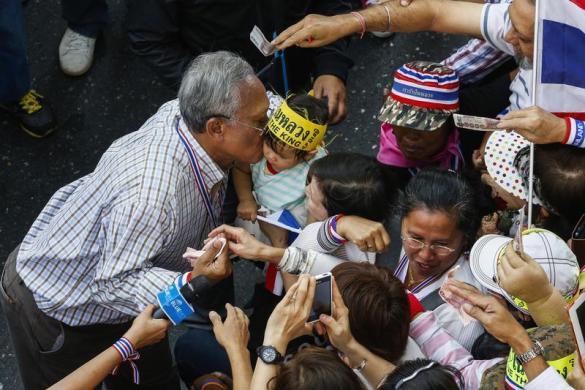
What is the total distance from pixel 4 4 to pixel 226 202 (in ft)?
5.84

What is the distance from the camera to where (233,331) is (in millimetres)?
2436

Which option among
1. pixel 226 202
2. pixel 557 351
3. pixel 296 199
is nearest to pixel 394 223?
pixel 296 199

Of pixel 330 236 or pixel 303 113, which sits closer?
pixel 330 236

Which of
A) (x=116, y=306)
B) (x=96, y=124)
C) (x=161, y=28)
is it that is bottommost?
(x=96, y=124)

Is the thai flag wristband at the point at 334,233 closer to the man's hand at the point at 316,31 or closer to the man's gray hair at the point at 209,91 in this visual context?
the man's gray hair at the point at 209,91

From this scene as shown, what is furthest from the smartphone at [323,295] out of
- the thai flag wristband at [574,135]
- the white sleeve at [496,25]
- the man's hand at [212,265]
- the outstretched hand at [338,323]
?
the white sleeve at [496,25]

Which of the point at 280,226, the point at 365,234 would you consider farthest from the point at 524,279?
the point at 280,226

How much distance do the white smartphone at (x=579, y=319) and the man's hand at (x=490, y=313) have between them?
240mm

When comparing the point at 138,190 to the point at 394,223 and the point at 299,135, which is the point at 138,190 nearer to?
the point at 299,135

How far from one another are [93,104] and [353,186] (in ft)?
7.55

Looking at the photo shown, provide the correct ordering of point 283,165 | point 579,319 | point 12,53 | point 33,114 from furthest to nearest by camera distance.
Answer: point 33,114
point 12,53
point 283,165
point 579,319

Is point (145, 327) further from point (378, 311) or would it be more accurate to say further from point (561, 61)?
point (561, 61)

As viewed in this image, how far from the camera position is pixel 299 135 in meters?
2.87

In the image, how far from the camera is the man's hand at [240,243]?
8.77ft
